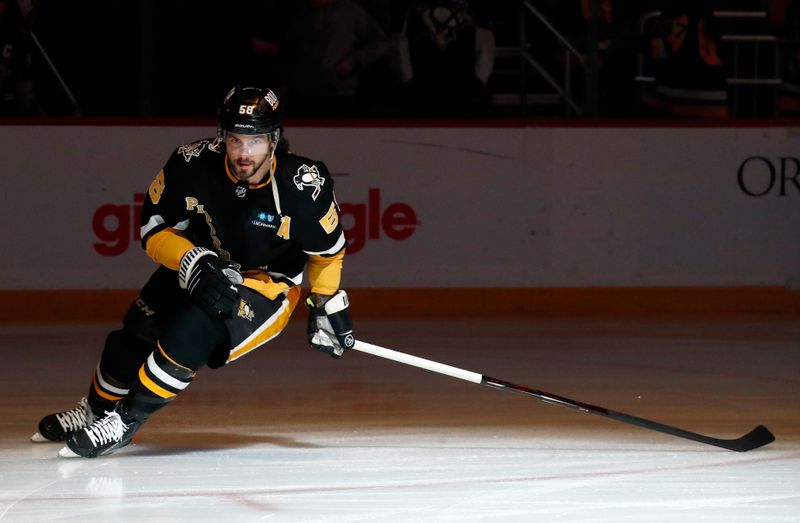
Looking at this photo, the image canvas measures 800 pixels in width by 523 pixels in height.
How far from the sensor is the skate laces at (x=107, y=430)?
4.81 m

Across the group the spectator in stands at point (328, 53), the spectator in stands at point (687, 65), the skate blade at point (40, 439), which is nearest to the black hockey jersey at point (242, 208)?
the skate blade at point (40, 439)

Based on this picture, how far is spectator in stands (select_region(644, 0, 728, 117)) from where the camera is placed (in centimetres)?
875

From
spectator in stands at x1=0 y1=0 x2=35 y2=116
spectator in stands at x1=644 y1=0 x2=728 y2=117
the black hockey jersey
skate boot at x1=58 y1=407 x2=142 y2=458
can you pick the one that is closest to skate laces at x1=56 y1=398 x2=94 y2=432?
skate boot at x1=58 y1=407 x2=142 y2=458

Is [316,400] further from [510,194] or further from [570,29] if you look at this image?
[570,29]

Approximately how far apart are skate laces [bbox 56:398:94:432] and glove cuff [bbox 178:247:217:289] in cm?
69

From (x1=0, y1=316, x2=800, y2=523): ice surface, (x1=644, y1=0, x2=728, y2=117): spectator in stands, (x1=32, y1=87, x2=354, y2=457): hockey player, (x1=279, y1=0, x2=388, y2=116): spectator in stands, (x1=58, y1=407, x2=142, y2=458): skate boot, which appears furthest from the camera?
(x1=644, y1=0, x2=728, y2=117): spectator in stands

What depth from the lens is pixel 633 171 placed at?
28.2 feet

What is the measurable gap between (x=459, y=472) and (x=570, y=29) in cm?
500

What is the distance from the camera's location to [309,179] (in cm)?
495

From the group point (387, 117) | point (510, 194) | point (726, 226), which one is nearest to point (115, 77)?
point (387, 117)

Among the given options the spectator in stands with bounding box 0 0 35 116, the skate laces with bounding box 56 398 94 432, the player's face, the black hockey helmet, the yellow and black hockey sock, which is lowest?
the skate laces with bounding box 56 398 94 432

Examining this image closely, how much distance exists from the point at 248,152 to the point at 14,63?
401 cm

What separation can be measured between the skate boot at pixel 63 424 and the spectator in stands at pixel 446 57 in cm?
392

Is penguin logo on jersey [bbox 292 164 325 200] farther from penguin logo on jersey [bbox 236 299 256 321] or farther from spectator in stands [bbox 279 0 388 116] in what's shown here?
spectator in stands [bbox 279 0 388 116]
